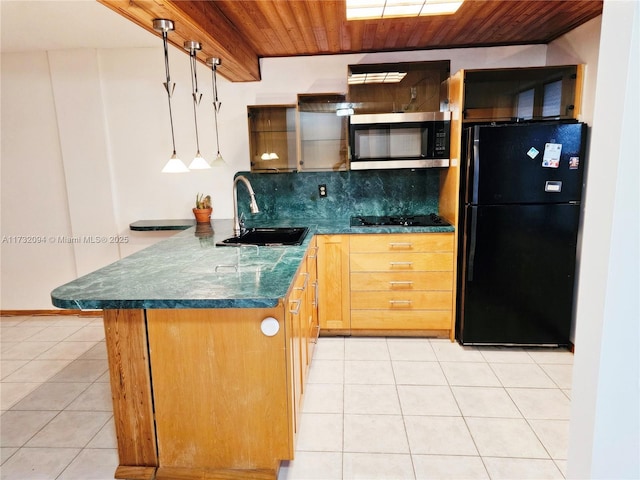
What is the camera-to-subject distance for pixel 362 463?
1882 mm

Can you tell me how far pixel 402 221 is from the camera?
321 cm

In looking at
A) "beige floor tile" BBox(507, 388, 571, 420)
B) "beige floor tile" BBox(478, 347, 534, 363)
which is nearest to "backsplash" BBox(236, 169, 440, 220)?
"beige floor tile" BBox(478, 347, 534, 363)

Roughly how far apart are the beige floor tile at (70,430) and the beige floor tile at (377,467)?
1360 mm

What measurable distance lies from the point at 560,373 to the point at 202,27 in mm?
2971

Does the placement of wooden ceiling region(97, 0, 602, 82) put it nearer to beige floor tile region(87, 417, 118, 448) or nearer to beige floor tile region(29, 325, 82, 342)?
beige floor tile region(87, 417, 118, 448)

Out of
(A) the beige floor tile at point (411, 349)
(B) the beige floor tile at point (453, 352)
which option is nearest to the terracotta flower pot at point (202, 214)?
(A) the beige floor tile at point (411, 349)

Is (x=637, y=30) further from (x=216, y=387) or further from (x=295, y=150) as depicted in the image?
(x=295, y=150)

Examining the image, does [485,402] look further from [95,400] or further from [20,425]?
[20,425]

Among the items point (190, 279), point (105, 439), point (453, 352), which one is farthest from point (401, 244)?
point (105, 439)

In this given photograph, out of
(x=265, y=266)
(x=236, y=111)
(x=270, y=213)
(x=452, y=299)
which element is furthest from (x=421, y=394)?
(x=236, y=111)

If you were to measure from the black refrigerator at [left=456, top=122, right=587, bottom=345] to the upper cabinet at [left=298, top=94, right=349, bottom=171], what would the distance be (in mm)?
949

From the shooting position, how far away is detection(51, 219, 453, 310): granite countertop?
4.94 ft

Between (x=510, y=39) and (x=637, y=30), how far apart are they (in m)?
2.52

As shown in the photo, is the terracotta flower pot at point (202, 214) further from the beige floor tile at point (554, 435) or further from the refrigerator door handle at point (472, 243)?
the beige floor tile at point (554, 435)
